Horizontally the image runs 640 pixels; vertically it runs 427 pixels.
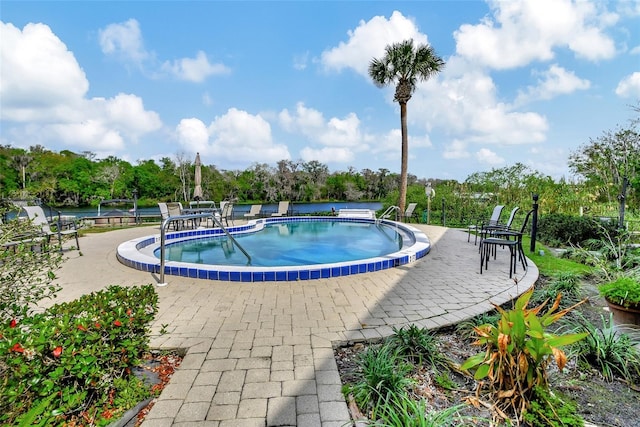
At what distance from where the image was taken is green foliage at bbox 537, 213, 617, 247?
6328 mm

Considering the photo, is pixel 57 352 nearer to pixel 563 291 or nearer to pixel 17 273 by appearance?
pixel 17 273

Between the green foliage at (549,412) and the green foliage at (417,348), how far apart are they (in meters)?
0.56

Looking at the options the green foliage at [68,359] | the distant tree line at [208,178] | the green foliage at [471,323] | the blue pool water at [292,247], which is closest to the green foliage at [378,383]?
the green foliage at [471,323]

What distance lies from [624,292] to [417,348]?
2.04 metres

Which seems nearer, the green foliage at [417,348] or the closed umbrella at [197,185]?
the green foliage at [417,348]

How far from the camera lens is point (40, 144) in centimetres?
3838

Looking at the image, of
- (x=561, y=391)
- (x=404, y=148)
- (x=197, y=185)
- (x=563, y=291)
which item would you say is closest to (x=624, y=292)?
(x=563, y=291)

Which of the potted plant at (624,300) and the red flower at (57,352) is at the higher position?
the red flower at (57,352)

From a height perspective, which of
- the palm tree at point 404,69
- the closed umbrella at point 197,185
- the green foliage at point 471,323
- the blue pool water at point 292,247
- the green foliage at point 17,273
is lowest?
the blue pool water at point 292,247

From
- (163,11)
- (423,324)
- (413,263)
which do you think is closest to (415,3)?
(163,11)

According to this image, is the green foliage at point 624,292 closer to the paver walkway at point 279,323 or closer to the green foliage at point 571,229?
the paver walkway at point 279,323

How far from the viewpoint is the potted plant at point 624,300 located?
2.67 metres

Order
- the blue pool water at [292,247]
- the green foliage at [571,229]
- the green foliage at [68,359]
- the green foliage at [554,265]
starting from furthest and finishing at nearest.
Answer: the blue pool water at [292,247] < the green foliage at [571,229] < the green foliage at [554,265] < the green foliage at [68,359]

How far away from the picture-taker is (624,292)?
271 centimetres
